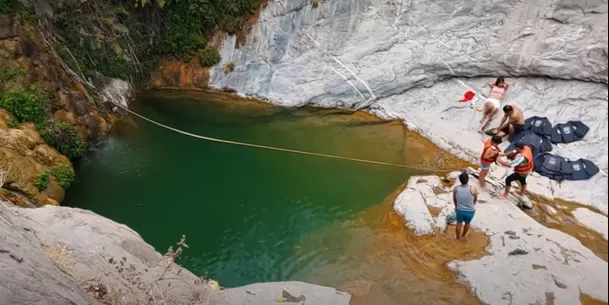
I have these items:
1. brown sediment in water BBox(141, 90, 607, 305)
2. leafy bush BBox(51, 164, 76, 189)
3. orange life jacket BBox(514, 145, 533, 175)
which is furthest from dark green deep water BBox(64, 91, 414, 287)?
orange life jacket BBox(514, 145, 533, 175)

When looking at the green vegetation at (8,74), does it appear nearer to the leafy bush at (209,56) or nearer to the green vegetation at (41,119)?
the green vegetation at (41,119)

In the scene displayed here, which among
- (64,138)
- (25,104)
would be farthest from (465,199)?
(25,104)

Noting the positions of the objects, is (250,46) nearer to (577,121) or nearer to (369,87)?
(369,87)

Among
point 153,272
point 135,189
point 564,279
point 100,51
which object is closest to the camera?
point 153,272

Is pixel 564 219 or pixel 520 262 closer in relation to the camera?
pixel 520 262

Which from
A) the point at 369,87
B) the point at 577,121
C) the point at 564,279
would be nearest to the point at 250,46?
the point at 369,87

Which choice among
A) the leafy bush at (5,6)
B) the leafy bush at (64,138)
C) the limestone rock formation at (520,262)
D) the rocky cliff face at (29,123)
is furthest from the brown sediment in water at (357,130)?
the leafy bush at (5,6)

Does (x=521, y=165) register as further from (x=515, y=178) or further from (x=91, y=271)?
(x=91, y=271)
